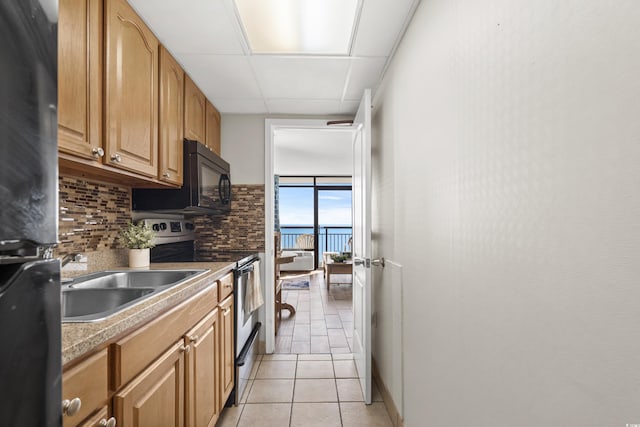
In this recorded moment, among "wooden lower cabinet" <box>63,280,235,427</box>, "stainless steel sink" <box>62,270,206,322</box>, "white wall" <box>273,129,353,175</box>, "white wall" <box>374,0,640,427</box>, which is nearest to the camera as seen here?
"white wall" <box>374,0,640,427</box>

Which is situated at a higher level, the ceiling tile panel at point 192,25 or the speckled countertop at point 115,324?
the ceiling tile panel at point 192,25

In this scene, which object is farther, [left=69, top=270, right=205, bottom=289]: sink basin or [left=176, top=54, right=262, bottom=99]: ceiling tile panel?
[left=176, top=54, right=262, bottom=99]: ceiling tile panel

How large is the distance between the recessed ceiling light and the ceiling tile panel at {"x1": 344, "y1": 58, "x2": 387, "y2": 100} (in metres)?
0.18

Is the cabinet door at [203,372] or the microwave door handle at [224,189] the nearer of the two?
the cabinet door at [203,372]

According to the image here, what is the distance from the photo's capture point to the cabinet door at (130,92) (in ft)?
4.58

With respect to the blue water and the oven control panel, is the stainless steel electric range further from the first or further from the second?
the blue water

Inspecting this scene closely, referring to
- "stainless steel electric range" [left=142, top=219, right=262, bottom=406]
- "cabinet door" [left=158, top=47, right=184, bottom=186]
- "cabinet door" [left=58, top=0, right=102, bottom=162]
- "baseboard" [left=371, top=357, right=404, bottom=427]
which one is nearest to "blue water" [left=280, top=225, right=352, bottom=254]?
"stainless steel electric range" [left=142, top=219, right=262, bottom=406]

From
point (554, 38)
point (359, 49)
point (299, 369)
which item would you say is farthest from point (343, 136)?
point (554, 38)

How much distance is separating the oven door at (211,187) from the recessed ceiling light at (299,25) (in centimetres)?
85

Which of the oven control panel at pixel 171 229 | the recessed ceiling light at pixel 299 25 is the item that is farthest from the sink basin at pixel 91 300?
the recessed ceiling light at pixel 299 25

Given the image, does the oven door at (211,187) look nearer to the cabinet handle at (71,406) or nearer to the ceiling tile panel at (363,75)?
the ceiling tile panel at (363,75)

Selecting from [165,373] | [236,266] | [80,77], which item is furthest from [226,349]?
[80,77]

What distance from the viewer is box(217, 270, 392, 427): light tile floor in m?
1.93

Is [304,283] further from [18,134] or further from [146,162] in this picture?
[18,134]
